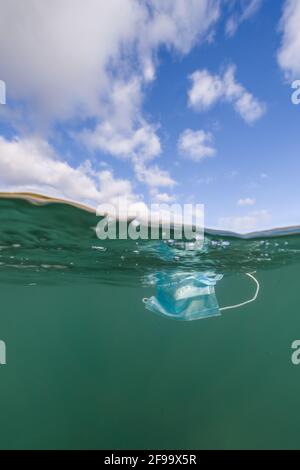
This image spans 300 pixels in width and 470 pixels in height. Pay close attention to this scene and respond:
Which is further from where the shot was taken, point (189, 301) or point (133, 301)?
point (133, 301)

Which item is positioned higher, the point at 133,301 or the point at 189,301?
the point at 189,301

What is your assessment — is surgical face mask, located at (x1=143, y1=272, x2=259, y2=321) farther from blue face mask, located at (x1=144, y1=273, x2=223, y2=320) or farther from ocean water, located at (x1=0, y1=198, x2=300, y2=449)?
ocean water, located at (x1=0, y1=198, x2=300, y2=449)

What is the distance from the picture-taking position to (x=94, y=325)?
73.0 m

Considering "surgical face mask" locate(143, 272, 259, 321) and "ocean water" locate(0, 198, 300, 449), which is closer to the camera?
"surgical face mask" locate(143, 272, 259, 321)

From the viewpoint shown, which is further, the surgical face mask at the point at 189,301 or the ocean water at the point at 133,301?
the ocean water at the point at 133,301

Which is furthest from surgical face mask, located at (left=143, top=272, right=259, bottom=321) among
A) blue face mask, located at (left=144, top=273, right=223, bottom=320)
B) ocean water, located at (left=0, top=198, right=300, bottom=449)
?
ocean water, located at (left=0, top=198, right=300, bottom=449)

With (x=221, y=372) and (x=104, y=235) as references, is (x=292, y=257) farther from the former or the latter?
(x=221, y=372)

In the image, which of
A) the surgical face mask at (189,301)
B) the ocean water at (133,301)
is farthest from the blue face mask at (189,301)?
the ocean water at (133,301)

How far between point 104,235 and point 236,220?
6.02 metres

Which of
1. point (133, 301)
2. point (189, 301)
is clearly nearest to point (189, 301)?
point (189, 301)

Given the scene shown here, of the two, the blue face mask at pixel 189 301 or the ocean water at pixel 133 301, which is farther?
the ocean water at pixel 133 301

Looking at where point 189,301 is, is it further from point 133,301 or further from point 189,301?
point 133,301

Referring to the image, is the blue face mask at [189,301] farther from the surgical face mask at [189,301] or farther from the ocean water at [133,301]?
the ocean water at [133,301]

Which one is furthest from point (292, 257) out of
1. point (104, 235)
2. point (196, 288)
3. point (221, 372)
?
point (221, 372)
